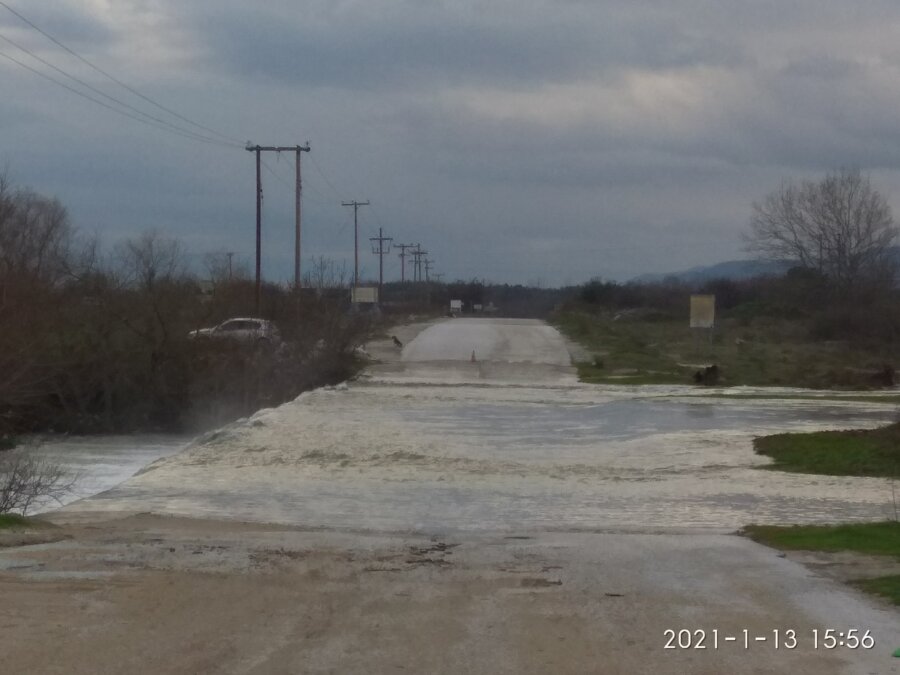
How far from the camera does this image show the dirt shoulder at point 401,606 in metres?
7.48

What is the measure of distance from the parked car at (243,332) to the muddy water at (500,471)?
6.19 metres

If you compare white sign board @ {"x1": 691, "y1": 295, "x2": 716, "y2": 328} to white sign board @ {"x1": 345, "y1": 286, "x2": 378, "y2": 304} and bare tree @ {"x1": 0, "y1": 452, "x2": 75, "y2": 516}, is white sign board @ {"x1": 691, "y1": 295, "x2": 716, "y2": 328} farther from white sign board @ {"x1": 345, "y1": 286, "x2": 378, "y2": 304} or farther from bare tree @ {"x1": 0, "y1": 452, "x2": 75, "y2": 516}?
white sign board @ {"x1": 345, "y1": 286, "x2": 378, "y2": 304}

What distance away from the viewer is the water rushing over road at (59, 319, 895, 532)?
15797 mm

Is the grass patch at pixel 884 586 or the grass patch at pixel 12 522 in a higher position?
the grass patch at pixel 884 586

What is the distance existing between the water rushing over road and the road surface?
0.09 m

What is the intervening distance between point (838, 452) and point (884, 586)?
12029 millimetres

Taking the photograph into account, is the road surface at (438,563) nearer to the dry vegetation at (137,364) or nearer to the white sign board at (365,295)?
the dry vegetation at (137,364)

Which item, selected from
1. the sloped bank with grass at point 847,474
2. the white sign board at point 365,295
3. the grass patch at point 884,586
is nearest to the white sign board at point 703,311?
the sloped bank with grass at point 847,474

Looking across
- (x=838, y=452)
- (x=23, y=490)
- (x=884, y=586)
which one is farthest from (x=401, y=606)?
(x=838, y=452)

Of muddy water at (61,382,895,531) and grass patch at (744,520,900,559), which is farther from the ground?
grass patch at (744,520,900,559)

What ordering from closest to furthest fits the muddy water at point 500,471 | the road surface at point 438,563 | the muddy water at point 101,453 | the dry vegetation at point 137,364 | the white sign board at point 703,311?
the road surface at point 438,563 → the muddy water at point 500,471 → the muddy water at point 101,453 → the dry vegetation at point 137,364 → the white sign board at point 703,311

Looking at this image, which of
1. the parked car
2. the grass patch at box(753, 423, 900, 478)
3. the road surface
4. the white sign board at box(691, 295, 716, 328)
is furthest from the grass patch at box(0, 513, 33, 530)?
the white sign board at box(691, 295, 716, 328)

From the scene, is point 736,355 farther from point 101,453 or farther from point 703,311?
point 101,453

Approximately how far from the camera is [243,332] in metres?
39.8
